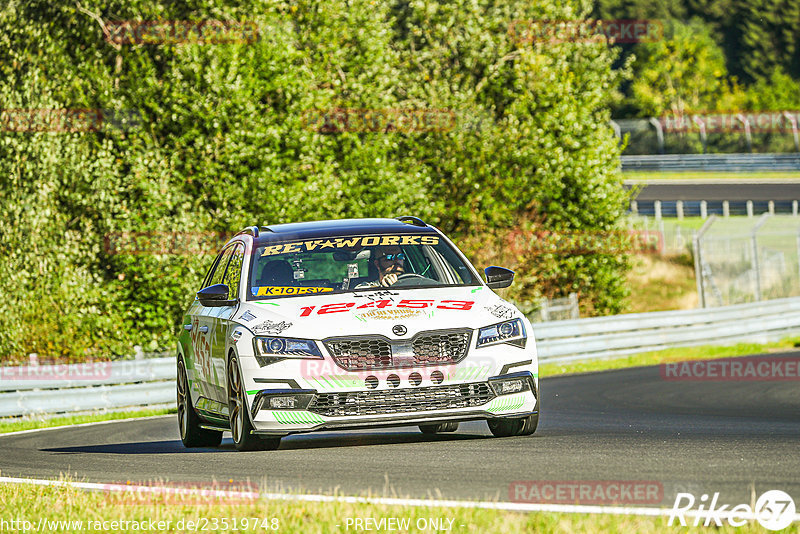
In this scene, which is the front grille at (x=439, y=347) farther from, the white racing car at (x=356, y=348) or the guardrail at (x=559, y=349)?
the guardrail at (x=559, y=349)

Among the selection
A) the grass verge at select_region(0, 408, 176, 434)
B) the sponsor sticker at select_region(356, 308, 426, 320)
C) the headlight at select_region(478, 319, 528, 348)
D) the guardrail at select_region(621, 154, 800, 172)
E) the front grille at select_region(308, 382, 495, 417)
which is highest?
the sponsor sticker at select_region(356, 308, 426, 320)

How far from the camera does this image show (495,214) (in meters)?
32.5

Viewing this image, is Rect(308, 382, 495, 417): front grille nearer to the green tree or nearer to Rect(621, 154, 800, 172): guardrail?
Rect(621, 154, 800, 172): guardrail

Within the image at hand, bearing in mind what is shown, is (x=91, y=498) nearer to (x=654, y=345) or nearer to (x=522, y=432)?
(x=522, y=432)

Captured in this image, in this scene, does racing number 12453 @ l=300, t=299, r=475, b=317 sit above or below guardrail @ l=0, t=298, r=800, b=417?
above

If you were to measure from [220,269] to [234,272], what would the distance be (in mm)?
943

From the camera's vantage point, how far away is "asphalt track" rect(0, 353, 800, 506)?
22.9ft

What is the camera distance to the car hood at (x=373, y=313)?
8836mm

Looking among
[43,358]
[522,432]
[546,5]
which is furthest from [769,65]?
[522,432]

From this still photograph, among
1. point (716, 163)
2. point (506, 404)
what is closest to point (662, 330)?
point (506, 404)

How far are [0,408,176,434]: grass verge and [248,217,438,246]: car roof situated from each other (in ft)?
24.8

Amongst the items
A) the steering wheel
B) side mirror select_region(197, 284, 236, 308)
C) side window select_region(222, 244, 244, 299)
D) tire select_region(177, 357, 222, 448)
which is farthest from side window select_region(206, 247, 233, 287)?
the steering wheel

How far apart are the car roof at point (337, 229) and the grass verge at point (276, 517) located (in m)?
3.40

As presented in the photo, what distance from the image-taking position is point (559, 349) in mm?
23344
